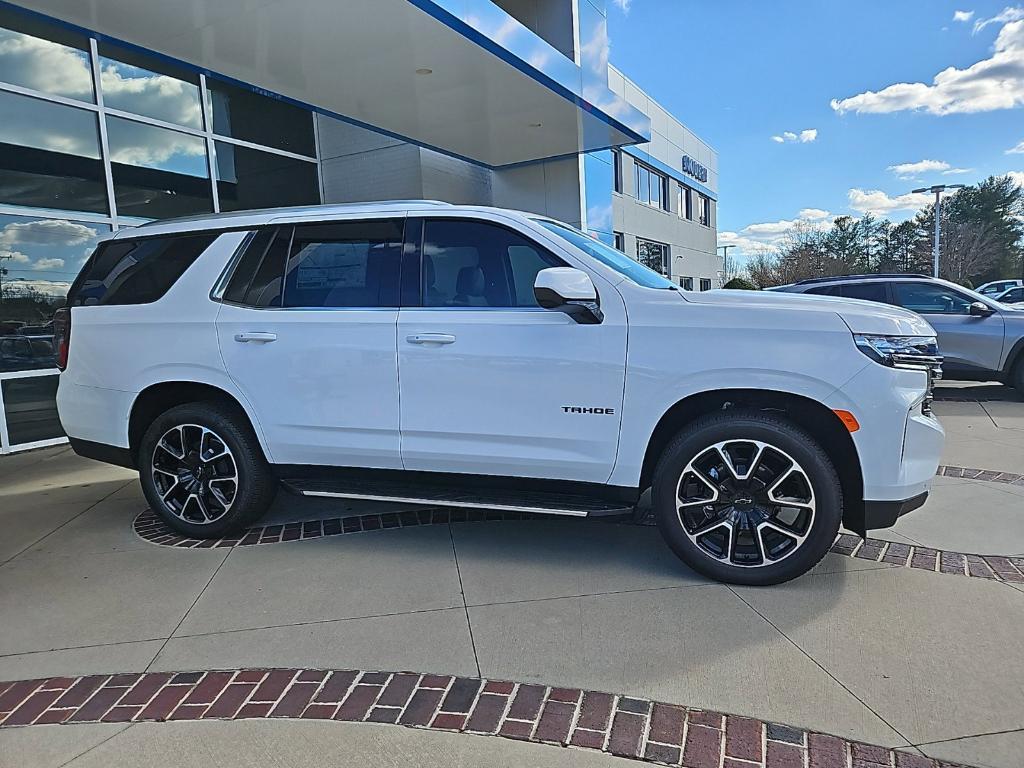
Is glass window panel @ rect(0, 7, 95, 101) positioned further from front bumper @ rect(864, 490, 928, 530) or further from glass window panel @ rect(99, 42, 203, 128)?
front bumper @ rect(864, 490, 928, 530)

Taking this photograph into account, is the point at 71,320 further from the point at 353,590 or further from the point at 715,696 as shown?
the point at 715,696

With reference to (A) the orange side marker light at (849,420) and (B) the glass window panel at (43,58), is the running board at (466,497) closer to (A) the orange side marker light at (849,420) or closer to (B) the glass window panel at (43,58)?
(A) the orange side marker light at (849,420)

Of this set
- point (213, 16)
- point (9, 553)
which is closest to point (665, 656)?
point (9, 553)

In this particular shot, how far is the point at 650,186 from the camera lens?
27.6m

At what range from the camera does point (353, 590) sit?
351 centimetres

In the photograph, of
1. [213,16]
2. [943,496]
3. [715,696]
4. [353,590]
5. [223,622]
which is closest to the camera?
[715,696]

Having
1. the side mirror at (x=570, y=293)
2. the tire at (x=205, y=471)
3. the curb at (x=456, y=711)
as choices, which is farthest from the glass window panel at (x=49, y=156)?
the side mirror at (x=570, y=293)

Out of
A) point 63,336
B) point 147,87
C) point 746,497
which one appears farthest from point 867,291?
point 147,87

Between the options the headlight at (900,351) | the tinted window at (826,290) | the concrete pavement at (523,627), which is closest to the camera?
the concrete pavement at (523,627)

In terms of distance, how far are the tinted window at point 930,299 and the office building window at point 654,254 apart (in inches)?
648

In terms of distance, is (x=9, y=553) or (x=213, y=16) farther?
(x=213, y=16)

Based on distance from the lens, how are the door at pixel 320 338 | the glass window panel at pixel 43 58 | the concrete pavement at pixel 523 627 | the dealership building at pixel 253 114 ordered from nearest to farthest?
1. the concrete pavement at pixel 523 627
2. the door at pixel 320 338
3. the dealership building at pixel 253 114
4. the glass window panel at pixel 43 58

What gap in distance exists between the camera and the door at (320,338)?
3.81 meters

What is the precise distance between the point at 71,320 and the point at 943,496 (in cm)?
638
